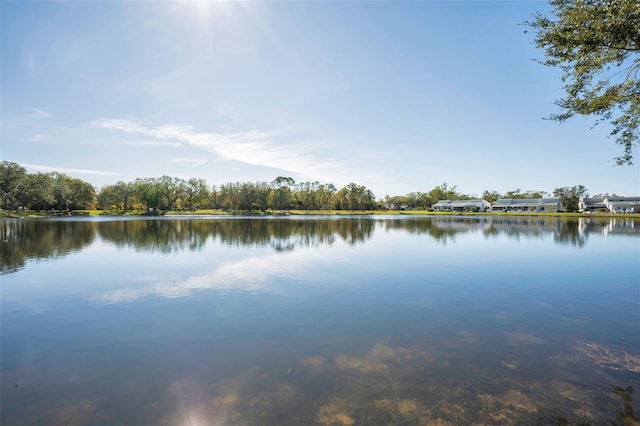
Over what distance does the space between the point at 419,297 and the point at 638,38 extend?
30.1ft

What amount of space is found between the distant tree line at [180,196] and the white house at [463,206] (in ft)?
34.7

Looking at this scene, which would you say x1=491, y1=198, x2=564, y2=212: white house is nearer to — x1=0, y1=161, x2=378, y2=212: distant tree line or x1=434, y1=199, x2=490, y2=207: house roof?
x1=434, y1=199, x2=490, y2=207: house roof

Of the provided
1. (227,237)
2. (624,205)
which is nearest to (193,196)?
(227,237)

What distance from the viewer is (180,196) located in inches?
4550

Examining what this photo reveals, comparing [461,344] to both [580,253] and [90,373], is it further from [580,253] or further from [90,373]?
[580,253]

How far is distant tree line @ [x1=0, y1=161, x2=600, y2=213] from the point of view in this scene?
8419cm

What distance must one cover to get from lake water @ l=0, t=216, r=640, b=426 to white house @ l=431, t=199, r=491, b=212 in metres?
122

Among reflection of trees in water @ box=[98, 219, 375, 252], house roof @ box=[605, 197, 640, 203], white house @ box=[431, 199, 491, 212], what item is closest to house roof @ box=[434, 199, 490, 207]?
white house @ box=[431, 199, 491, 212]

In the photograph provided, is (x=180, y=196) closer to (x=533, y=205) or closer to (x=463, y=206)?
(x=463, y=206)

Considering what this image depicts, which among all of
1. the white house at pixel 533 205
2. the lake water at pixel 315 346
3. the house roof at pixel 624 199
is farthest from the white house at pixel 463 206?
the lake water at pixel 315 346

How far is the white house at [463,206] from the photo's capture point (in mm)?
128125

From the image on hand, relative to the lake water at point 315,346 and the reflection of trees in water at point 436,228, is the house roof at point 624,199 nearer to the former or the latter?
the reflection of trees in water at point 436,228

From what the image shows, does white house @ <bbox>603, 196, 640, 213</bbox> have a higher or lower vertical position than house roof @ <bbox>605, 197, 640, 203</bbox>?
lower

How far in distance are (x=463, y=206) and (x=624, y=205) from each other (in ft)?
172
